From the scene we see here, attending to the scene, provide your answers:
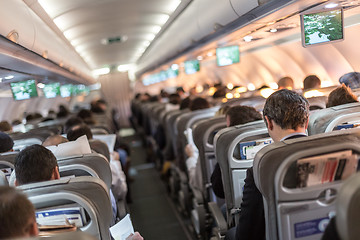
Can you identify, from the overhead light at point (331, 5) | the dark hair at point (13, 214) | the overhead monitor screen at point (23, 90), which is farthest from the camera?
the overhead monitor screen at point (23, 90)

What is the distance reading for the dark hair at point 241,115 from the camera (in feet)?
14.3

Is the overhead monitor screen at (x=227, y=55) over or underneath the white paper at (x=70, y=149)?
over

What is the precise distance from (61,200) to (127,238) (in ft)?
2.19

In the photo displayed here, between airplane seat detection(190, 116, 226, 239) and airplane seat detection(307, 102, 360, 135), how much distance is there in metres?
1.39

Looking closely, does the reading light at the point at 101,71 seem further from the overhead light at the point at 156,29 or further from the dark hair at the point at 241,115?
the dark hair at the point at 241,115

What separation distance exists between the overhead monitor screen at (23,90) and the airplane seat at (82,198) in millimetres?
6563

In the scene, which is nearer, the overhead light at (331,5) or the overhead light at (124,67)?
the overhead light at (331,5)

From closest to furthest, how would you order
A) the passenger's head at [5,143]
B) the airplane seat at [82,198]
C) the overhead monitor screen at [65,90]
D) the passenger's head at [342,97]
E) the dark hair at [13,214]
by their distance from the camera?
the dark hair at [13,214], the airplane seat at [82,198], the passenger's head at [342,97], the passenger's head at [5,143], the overhead monitor screen at [65,90]

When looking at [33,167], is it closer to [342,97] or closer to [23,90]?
[342,97]

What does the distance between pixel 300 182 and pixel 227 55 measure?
7.79 meters

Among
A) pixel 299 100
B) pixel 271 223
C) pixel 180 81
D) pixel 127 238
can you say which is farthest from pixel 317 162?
pixel 180 81

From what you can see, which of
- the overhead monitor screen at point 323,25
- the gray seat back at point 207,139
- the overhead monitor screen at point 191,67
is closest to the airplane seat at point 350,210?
the gray seat back at point 207,139

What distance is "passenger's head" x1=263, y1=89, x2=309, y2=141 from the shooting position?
302 cm

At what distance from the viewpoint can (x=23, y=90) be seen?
8953mm
